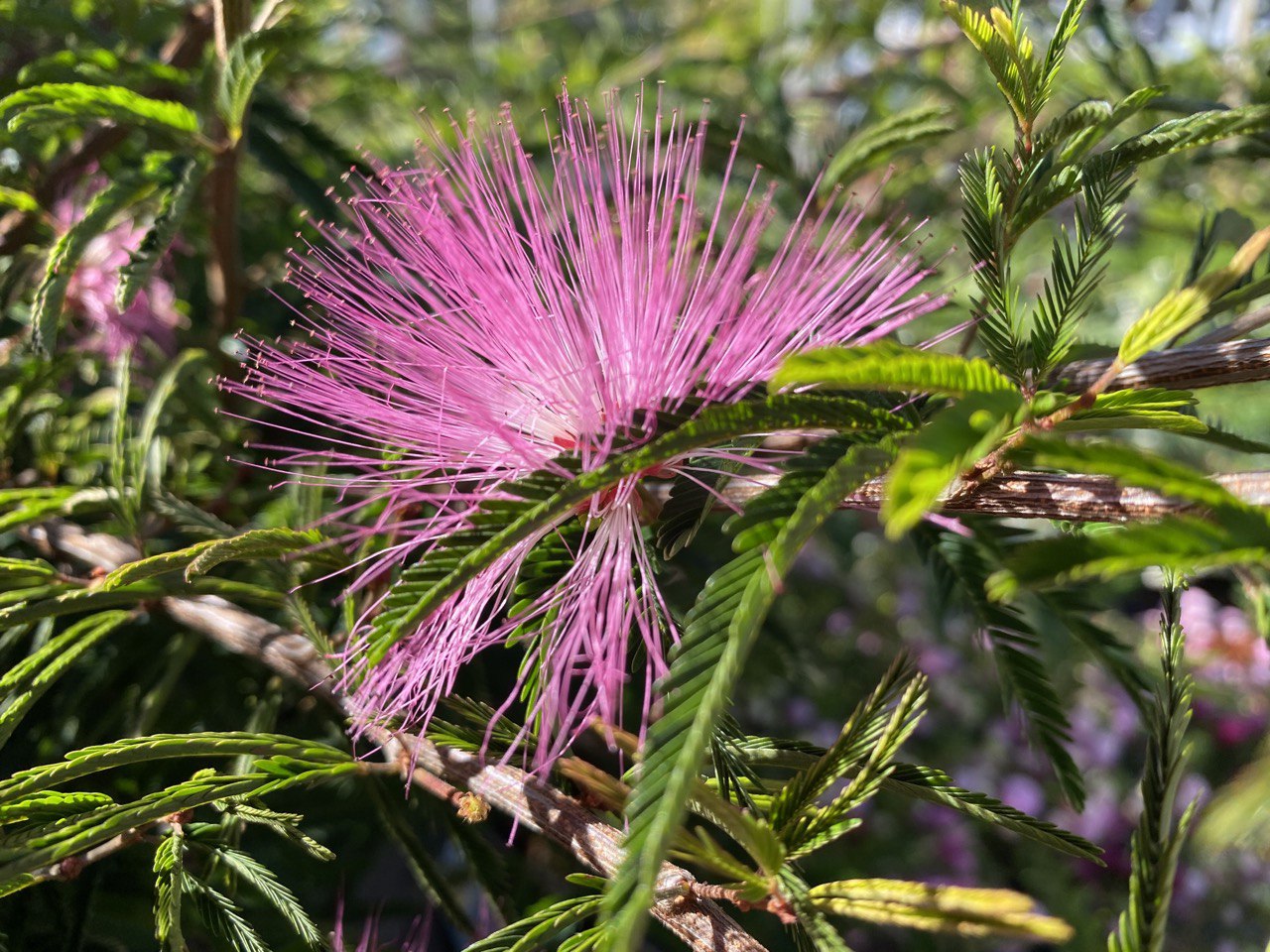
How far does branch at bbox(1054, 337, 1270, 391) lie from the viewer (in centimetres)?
77

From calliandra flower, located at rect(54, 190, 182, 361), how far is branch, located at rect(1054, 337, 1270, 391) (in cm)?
142

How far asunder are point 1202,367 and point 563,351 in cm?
57

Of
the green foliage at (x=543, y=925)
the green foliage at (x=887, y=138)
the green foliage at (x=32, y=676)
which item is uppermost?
the green foliage at (x=887, y=138)

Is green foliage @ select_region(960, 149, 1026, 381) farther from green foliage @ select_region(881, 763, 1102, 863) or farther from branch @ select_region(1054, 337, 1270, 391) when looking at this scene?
green foliage @ select_region(881, 763, 1102, 863)

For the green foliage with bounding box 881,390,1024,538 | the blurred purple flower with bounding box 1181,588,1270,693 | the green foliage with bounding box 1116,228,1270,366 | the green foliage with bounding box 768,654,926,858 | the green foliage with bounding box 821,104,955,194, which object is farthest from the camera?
the blurred purple flower with bounding box 1181,588,1270,693

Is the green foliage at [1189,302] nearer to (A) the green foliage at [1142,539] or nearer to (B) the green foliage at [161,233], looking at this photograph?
(A) the green foliage at [1142,539]

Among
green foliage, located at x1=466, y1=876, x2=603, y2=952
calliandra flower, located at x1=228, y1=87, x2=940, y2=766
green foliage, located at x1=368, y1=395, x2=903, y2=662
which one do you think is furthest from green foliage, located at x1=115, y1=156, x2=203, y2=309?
green foliage, located at x1=466, y1=876, x2=603, y2=952

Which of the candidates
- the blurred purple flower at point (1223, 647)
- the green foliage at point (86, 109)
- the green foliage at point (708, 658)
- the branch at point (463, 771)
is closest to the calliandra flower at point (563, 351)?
the branch at point (463, 771)

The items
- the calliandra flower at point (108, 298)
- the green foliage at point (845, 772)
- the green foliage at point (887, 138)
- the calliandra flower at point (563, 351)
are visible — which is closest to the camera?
the green foliage at point (845, 772)

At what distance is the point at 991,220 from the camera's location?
2.52 ft

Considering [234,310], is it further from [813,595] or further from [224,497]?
[813,595]

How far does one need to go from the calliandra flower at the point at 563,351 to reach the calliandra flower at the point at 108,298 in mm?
784

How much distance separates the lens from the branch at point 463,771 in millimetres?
719

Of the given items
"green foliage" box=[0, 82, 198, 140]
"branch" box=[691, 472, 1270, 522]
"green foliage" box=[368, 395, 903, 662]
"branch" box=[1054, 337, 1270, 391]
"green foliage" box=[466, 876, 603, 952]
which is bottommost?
"green foliage" box=[466, 876, 603, 952]
